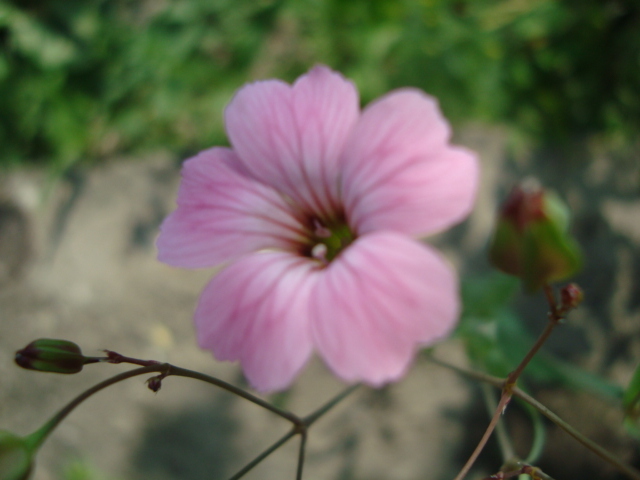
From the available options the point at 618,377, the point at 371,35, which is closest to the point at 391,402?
the point at 618,377

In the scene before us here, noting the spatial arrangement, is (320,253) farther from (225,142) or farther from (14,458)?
(225,142)

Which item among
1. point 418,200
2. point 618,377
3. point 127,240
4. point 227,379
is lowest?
point 227,379

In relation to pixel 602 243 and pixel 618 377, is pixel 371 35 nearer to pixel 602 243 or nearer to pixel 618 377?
pixel 602 243

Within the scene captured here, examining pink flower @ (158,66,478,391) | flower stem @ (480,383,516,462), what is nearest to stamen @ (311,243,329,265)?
pink flower @ (158,66,478,391)

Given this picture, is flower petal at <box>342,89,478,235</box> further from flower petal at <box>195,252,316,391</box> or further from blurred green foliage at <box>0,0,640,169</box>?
blurred green foliage at <box>0,0,640,169</box>

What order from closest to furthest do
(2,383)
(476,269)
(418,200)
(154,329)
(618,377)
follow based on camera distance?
(418,200) → (618,377) → (476,269) → (154,329) → (2,383)

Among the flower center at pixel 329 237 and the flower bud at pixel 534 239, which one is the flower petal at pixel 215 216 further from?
the flower bud at pixel 534 239

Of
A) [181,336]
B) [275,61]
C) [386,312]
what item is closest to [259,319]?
[386,312]
